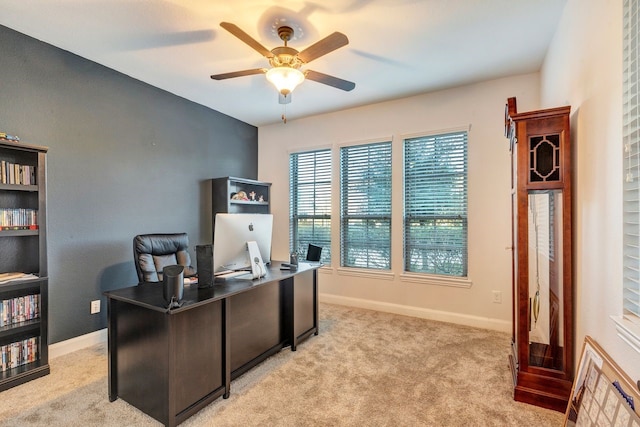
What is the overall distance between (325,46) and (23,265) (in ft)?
9.47

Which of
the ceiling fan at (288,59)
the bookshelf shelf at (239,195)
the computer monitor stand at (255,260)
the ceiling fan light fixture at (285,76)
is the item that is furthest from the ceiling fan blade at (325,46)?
the bookshelf shelf at (239,195)

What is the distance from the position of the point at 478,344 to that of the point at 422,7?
2.92 m

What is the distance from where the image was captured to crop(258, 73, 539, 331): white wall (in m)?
3.30

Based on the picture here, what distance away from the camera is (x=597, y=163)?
1642 millimetres

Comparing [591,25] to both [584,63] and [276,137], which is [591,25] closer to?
[584,63]

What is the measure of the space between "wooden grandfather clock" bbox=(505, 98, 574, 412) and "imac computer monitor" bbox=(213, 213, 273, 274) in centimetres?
191

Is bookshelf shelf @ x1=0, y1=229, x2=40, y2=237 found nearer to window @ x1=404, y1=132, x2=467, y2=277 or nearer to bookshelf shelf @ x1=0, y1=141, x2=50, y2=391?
bookshelf shelf @ x1=0, y1=141, x2=50, y2=391

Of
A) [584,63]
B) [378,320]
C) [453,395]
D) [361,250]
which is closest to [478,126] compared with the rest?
[584,63]

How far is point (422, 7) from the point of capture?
7.20 ft

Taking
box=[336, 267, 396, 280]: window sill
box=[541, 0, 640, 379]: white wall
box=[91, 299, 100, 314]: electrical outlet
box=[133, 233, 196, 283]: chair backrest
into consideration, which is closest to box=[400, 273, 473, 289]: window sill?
box=[336, 267, 396, 280]: window sill

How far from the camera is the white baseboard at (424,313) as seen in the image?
333 centimetres

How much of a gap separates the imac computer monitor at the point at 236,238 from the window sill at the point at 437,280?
197 centimetres

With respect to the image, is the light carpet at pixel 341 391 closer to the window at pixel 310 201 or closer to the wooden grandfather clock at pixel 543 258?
the wooden grandfather clock at pixel 543 258

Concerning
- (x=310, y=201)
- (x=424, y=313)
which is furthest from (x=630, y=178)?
(x=310, y=201)
